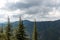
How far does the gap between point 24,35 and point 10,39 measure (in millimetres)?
6926

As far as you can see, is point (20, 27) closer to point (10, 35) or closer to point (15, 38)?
point (15, 38)

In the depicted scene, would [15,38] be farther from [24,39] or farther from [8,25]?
[8,25]

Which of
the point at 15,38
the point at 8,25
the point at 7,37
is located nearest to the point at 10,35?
the point at 7,37

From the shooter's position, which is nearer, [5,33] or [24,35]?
[24,35]

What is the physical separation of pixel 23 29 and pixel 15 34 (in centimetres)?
206

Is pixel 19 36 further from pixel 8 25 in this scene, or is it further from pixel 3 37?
pixel 8 25

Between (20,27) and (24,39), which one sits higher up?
(20,27)

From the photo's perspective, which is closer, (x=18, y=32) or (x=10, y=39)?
(x=18, y=32)

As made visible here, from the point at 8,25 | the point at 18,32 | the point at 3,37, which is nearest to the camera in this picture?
the point at 18,32

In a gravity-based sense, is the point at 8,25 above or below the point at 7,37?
above

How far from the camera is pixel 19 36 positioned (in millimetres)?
37500

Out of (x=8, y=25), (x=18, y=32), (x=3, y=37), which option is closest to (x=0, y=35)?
(x=3, y=37)

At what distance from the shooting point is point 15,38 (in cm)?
3769

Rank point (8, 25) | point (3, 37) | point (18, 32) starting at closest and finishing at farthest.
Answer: point (18, 32), point (3, 37), point (8, 25)
